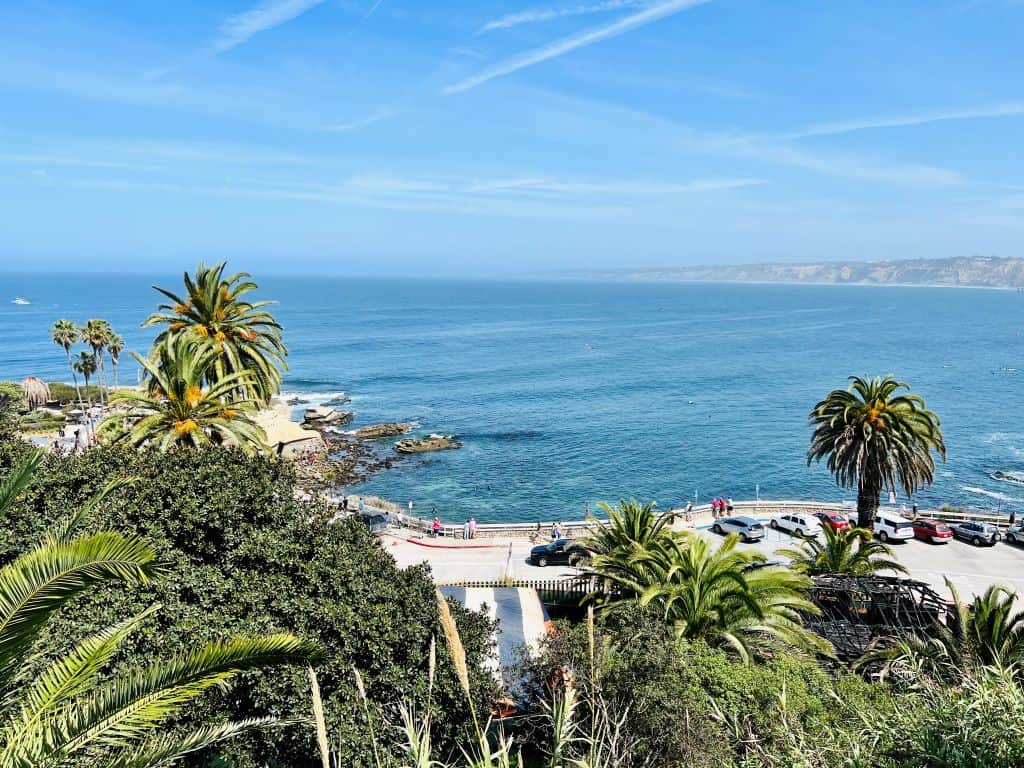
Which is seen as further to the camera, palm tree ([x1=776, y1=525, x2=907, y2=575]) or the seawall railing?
the seawall railing

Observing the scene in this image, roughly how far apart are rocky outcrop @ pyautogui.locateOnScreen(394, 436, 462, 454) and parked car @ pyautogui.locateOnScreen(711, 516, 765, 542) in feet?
92.0

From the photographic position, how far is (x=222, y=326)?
23.9m

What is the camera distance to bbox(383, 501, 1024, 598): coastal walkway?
85.9 feet

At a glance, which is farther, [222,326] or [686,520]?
[686,520]

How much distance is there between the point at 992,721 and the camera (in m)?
7.05

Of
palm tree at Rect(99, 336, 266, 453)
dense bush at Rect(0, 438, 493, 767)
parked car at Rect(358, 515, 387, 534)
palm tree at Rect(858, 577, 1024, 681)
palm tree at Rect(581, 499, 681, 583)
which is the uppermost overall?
palm tree at Rect(99, 336, 266, 453)

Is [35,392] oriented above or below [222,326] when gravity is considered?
below

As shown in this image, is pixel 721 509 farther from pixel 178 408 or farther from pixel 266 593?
pixel 266 593

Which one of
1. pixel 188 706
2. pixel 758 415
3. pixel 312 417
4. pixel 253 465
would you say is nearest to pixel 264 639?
pixel 188 706

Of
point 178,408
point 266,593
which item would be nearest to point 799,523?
point 178,408

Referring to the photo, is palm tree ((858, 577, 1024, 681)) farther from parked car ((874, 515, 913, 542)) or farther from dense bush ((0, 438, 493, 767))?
parked car ((874, 515, 913, 542))

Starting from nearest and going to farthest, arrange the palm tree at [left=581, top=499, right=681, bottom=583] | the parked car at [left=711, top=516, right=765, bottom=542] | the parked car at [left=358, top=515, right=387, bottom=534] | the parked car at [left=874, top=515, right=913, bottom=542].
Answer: the palm tree at [left=581, top=499, right=681, bottom=583] → the parked car at [left=874, top=515, right=913, bottom=542] → the parked car at [left=711, top=516, right=765, bottom=542] → the parked car at [left=358, top=515, right=387, bottom=534]

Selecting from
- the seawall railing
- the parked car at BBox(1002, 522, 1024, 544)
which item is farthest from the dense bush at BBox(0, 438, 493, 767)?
the parked car at BBox(1002, 522, 1024, 544)

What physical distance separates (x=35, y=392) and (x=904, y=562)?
70.0 meters
